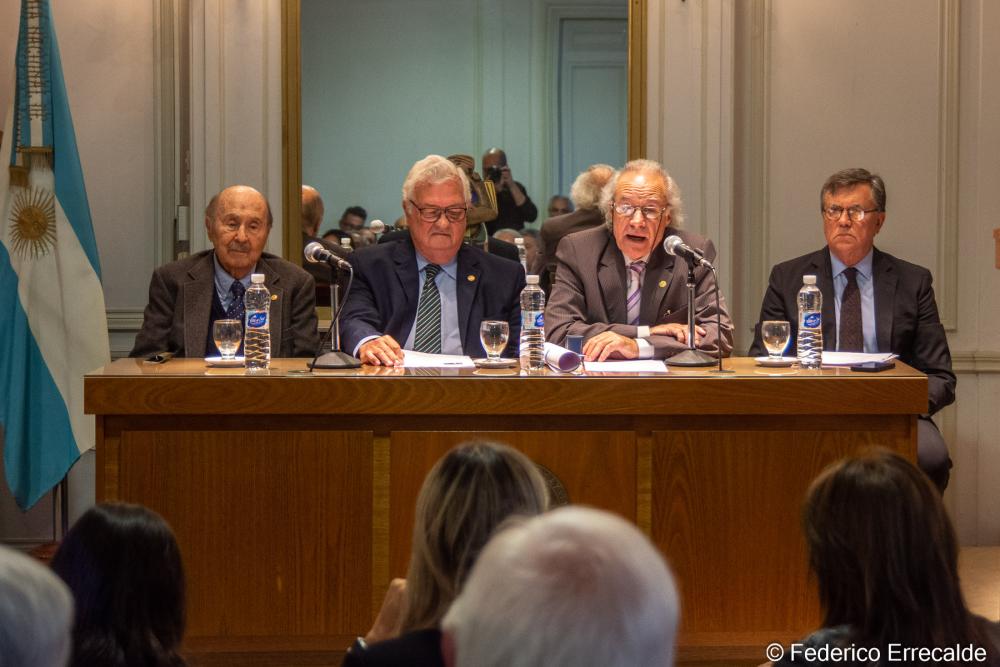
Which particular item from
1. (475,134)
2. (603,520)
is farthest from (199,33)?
(603,520)

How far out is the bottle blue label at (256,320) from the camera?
369 centimetres

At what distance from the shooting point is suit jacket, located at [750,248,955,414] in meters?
4.50

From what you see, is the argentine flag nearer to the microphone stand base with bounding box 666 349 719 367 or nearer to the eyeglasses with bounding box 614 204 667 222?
the eyeglasses with bounding box 614 204 667 222

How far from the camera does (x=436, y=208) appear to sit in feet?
14.1

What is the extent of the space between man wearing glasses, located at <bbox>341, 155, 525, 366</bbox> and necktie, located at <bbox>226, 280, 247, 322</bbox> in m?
→ 0.42

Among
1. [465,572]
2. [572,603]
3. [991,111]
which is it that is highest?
[991,111]

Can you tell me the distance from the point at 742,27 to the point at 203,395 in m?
2.90

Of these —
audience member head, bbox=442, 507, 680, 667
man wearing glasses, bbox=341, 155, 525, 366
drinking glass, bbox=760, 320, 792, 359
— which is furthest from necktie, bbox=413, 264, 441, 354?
audience member head, bbox=442, 507, 680, 667

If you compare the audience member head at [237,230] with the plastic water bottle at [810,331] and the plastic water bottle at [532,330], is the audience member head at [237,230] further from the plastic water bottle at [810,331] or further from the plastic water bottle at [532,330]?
the plastic water bottle at [810,331]

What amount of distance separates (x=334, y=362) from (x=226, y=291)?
3.33ft

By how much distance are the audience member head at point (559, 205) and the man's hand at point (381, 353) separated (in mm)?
1705

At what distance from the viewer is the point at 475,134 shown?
5.53 metres

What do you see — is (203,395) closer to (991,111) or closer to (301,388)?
(301,388)

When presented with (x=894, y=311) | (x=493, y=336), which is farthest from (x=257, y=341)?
(x=894, y=311)
